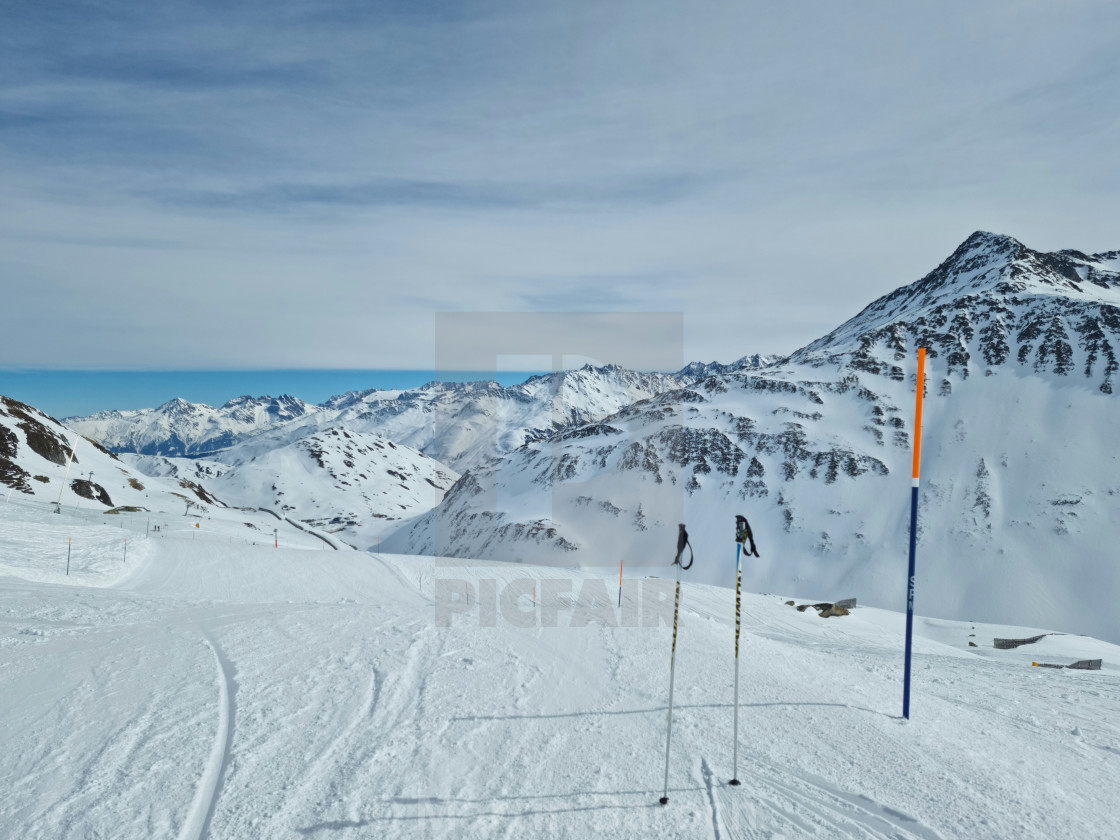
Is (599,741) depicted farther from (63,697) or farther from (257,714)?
(63,697)

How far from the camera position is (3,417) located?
71250 millimetres

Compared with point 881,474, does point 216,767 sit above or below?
above

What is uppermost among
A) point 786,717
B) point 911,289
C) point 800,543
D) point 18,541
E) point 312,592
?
point 911,289

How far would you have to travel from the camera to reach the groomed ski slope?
6648 millimetres

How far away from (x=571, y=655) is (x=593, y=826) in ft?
21.0

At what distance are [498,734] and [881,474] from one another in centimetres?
9824

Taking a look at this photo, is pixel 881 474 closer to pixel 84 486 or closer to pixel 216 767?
pixel 216 767

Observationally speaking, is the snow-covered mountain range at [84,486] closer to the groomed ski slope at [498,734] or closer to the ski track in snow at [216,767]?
the groomed ski slope at [498,734]

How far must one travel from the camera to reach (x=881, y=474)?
90188mm

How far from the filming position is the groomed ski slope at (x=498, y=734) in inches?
262

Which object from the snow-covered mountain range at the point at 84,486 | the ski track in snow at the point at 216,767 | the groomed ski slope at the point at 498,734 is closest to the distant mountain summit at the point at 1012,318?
the groomed ski slope at the point at 498,734

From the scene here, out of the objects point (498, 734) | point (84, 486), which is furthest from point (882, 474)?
point (84, 486)

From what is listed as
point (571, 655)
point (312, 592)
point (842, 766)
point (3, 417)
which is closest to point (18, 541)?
point (312, 592)

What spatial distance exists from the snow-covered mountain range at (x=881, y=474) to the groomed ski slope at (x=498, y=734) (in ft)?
219
